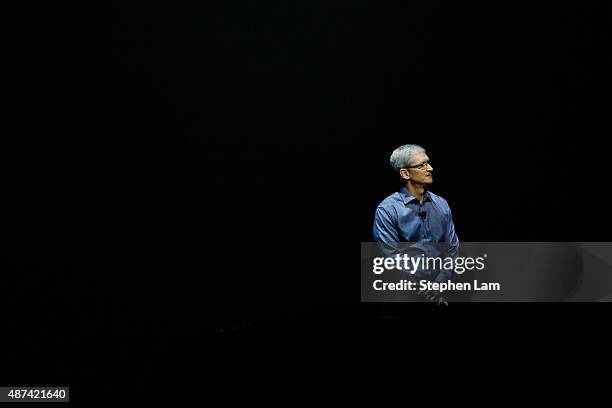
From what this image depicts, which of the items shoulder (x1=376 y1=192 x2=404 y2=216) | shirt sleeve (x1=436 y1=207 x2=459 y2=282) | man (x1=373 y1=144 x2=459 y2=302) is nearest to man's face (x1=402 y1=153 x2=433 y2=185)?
man (x1=373 y1=144 x2=459 y2=302)

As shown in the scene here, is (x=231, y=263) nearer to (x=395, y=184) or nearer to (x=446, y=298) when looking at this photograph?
(x=395, y=184)

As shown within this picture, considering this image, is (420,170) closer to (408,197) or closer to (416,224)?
(408,197)

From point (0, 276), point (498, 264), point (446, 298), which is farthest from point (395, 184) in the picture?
point (0, 276)

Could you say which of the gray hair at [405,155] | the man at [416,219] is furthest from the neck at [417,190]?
the gray hair at [405,155]

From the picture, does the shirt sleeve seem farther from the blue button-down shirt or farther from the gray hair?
the gray hair

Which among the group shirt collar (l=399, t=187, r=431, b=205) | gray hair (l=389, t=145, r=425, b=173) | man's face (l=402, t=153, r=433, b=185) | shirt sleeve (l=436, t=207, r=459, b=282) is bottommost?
shirt sleeve (l=436, t=207, r=459, b=282)

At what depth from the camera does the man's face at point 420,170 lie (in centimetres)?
288

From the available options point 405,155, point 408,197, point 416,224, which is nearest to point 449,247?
point 416,224

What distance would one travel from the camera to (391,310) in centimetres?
258

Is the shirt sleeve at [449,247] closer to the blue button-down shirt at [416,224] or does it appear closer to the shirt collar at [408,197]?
the blue button-down shirt at [416,224]

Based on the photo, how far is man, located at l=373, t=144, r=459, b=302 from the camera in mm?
2861

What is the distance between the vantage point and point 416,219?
2.90 metres

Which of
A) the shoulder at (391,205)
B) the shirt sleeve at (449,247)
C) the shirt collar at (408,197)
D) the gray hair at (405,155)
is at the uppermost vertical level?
the gray hair at (405,155)

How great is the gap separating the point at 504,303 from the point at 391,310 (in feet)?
3.58
